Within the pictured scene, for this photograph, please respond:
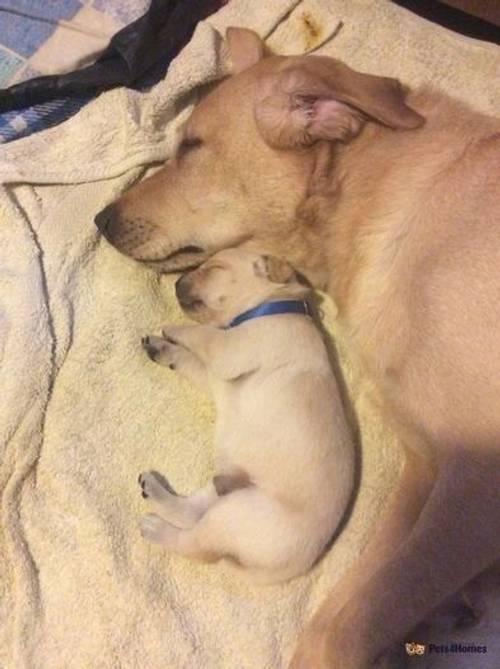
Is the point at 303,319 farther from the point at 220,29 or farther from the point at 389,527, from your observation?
the point at 220,29

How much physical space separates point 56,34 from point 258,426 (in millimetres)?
1665

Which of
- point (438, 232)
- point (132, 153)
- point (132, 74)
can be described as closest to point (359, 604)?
point (438, 232)

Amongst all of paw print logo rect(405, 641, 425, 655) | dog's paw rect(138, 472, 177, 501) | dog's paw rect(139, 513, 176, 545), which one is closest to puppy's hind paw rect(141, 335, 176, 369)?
dog's paw rect(138, 472, 177, 501)

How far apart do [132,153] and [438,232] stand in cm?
109

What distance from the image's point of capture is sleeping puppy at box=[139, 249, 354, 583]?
1992mm

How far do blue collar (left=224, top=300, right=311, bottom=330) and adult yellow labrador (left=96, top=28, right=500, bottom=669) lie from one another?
0.10 m

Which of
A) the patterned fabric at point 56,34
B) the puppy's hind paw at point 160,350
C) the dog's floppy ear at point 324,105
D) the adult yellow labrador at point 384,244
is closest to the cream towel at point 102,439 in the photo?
the puppy's hind paw at point 160,350

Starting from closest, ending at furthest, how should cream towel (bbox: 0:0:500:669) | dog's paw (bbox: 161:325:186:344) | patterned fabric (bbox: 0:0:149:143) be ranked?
cream towel (bbox: 0:0:500:669)
dog's paw (bbox: 161:325:186:344)
patterned fabric (bbox: 0:0:149:143)

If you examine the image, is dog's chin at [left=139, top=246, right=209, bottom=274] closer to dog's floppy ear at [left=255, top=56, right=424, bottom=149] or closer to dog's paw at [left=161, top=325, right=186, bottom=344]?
dog's paw at [left=161, top=325, right=186, bottom=344]

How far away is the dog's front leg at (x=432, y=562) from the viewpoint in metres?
1.84

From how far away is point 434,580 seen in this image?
1.86m

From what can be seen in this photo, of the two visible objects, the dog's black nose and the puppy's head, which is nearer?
the puppy's head

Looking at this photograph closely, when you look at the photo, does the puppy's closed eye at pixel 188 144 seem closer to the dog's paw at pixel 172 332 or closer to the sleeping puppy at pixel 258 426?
the sleeping puppy at pixel 258 426

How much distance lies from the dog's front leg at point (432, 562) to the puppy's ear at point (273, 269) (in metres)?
0.66
